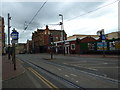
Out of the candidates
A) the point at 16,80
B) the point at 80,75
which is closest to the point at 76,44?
the point at 80,75

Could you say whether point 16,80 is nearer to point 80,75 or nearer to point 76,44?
point 80,75

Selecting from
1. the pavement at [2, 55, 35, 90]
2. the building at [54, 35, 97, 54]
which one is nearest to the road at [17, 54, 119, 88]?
the pavement at [2, 55, 35, 90]

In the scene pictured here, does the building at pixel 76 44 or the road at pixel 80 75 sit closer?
the road at pixel 80 75

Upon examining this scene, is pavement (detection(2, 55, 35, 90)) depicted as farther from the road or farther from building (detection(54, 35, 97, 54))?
building (detection(54, 35, 97, 54))

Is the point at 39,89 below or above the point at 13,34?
below

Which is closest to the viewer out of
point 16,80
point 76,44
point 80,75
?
point 16,80

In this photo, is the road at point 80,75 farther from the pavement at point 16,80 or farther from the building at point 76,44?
the building at point 76,44

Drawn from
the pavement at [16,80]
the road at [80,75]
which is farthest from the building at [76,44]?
the pavement at [16,80]

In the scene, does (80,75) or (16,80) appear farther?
(80,75)

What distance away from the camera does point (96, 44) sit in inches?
1499

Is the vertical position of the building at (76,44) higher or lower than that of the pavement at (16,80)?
higher

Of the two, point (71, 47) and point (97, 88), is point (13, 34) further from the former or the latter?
point (71, 47)

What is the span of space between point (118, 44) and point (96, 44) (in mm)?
7067

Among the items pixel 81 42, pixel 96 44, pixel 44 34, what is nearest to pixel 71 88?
pixel 96 44
